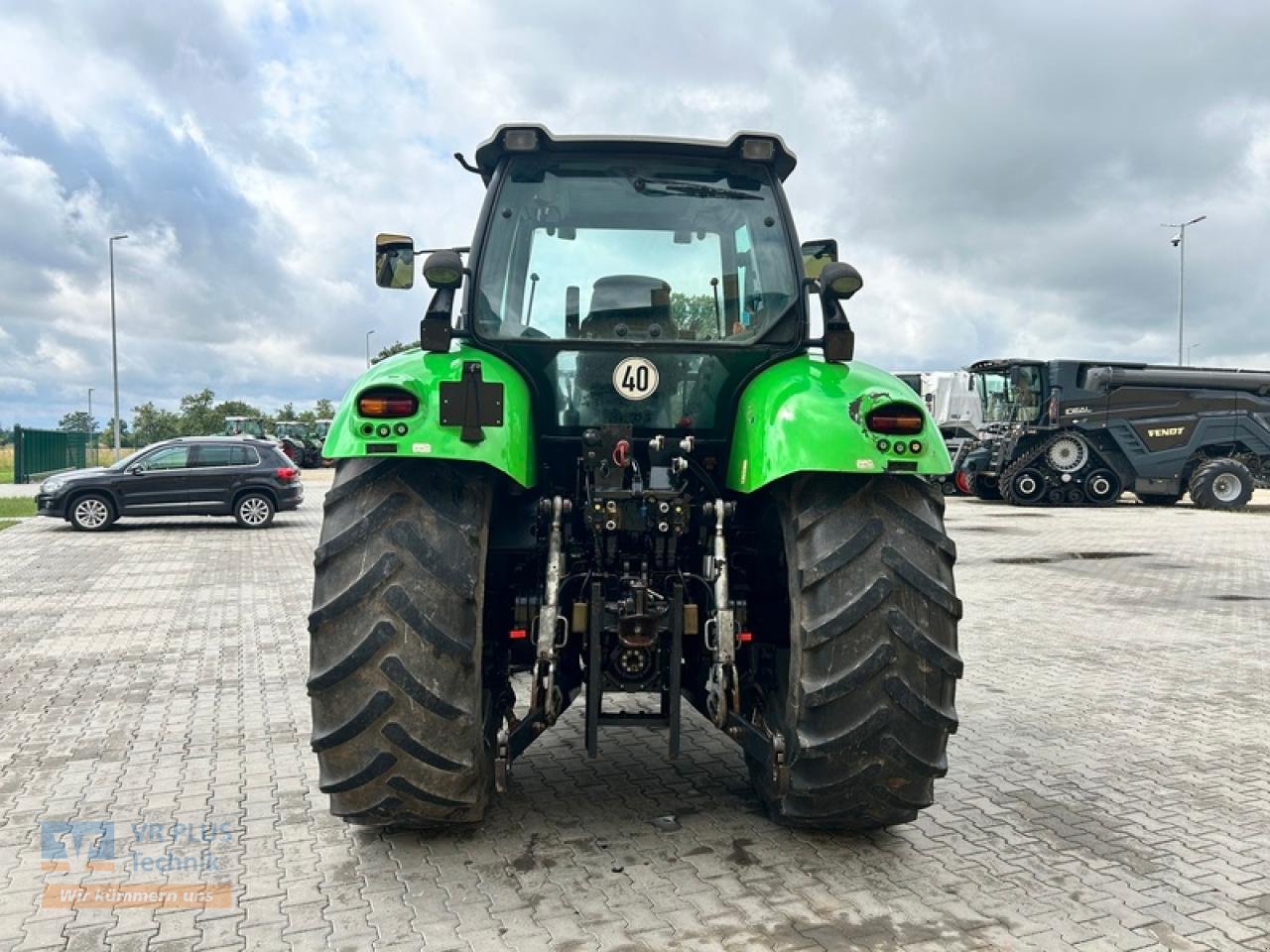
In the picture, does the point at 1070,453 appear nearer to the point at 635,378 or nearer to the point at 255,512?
the point at 255,512

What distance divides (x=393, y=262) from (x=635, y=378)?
49.0 inches

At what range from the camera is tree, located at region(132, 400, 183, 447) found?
60.4m

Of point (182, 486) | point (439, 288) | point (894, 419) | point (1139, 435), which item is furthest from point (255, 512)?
point (1139, 435)

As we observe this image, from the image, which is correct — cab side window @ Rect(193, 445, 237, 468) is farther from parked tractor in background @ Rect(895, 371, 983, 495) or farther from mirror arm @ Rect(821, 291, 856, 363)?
parked tractor in background @ Rect(895, 371, 983, 495)

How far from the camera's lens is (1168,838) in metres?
4.11

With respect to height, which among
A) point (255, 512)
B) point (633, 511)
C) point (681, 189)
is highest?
point (681, 189)

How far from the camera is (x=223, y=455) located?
59.0 ft

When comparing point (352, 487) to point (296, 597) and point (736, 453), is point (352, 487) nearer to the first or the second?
point (736, 453)

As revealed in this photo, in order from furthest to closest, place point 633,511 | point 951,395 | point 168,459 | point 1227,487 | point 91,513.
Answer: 1. point 951,395
2. point 1227,487
3. point 168,459
4. point 91,513
5. point 633,511

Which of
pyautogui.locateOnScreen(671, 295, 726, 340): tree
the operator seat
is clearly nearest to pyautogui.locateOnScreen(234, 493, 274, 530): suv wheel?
the operator seat

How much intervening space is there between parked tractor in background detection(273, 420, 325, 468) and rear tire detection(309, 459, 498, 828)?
120 ft

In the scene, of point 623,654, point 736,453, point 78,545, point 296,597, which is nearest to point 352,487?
point 623,654

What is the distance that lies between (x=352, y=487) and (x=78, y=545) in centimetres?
1376

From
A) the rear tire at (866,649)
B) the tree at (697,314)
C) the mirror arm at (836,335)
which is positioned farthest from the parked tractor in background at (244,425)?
the rear tire at (866,649)
